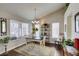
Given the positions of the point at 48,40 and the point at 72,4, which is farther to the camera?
the point at 48,40

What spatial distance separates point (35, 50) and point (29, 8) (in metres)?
1.07

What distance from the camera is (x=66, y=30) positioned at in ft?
9.23

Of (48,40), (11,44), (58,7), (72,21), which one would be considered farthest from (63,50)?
(11,44)

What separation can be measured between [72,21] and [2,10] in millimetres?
1781

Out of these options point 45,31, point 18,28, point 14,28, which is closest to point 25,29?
point 18,28

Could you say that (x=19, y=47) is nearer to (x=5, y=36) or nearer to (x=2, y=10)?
(x=5, y=36)

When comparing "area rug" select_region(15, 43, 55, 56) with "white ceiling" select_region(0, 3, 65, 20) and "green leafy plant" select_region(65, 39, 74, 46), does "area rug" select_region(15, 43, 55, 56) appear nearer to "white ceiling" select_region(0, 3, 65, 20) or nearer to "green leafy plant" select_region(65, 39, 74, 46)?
"green leafy plant" select_region(65, 39, 74, 46)

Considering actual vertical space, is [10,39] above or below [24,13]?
below

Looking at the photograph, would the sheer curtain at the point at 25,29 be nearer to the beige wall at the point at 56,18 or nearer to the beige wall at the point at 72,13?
the beige wall at the point at 56,18

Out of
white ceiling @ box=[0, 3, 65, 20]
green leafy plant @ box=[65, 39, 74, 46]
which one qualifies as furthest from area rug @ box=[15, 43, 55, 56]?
white ceiling @ box=[0, 3, 65, 20]

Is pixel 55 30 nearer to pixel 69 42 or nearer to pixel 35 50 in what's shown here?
pixel 69 42

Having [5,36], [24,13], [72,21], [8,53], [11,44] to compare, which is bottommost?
[8,53]

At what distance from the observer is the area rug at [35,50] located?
276 centimetres

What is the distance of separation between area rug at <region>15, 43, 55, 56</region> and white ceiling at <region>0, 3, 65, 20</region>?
0.75 meters
